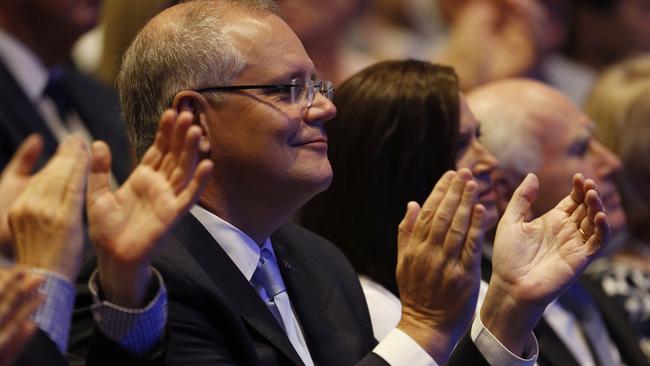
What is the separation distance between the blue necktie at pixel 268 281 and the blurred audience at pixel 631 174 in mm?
1489

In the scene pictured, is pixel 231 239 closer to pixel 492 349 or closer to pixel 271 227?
pixel 271 227

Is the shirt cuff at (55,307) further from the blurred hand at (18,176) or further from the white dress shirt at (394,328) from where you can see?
the white dress shirt at (394,328)

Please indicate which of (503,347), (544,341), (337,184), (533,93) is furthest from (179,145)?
(533,93)

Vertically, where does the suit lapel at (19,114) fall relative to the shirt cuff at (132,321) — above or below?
below

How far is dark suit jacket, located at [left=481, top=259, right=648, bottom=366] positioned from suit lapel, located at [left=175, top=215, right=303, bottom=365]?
991 millimetres

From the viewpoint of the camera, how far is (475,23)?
4527 millimetres

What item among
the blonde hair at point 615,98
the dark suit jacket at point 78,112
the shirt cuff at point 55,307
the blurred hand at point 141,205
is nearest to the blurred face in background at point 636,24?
the blonde hair at point 615,98

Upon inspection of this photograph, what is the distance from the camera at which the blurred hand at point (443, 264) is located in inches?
78.0

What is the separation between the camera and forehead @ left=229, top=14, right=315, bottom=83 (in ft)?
6.89

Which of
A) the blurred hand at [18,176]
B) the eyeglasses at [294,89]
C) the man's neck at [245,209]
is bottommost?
the man's neck at [245,209]

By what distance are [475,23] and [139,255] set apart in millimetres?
3136

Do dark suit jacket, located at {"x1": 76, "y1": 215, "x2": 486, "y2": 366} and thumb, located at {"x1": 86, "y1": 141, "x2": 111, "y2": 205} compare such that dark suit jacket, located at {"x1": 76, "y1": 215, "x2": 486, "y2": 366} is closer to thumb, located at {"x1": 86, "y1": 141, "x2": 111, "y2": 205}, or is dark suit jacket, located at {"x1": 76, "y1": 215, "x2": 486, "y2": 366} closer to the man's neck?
the man's neck

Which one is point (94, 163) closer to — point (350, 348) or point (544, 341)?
point (350, 348)

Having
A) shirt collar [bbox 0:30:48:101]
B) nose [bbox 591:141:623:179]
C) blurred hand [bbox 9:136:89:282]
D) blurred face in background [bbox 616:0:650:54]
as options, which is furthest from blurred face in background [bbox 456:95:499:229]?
blurred face in background [bbox 616:0:650:54]
